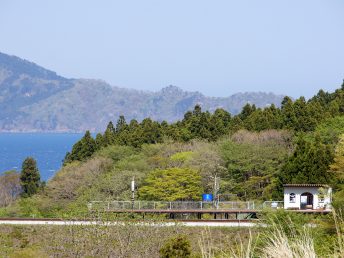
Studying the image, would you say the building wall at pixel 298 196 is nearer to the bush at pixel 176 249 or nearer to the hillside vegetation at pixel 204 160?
the hillside vegetation at pixel 204 160

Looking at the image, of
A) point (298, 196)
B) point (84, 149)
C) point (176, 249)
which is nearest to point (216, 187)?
point (298, 196)

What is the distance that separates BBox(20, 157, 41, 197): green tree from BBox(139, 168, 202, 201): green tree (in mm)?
10327

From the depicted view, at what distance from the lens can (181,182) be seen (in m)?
38.1

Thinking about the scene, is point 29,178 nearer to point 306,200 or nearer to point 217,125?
point 217,125

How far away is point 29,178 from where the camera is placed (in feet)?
157

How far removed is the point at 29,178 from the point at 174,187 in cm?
1283

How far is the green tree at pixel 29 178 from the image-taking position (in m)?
47.0

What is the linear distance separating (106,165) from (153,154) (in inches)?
98.9

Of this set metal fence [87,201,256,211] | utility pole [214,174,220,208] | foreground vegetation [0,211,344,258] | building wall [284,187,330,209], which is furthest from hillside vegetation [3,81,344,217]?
foreground vegetation [0,211,344,258]

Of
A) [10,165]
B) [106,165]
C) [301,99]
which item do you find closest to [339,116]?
[301,99]

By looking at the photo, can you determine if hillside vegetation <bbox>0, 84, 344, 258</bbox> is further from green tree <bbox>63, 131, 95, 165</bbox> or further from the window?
the window

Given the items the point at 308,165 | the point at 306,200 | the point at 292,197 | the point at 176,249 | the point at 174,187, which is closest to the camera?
the point at 176,249

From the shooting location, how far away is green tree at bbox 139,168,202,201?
37.7 m

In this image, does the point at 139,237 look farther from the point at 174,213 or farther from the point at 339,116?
the point at 339,116
